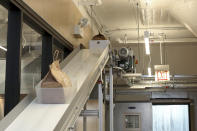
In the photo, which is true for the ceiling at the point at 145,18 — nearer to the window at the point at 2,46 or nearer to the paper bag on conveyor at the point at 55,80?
the window at the point at 2,46

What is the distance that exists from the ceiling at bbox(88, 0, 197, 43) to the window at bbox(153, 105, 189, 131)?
227 centimetres

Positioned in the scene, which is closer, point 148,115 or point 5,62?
point 5,62

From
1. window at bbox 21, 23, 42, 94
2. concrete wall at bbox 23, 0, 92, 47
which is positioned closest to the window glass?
concrete wall at bbox 23, 0, 92, 47

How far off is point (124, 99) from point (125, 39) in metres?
1.73

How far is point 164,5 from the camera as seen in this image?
17.3ft

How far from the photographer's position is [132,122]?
828cm

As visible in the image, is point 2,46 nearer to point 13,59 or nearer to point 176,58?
point 13,59

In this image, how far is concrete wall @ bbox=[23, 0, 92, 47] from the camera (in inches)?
125

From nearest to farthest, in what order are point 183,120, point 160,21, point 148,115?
point 160,21 → point 148,115 → point 183,120

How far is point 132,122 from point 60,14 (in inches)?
200

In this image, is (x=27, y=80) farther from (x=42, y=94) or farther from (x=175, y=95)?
(x=175, y=95)

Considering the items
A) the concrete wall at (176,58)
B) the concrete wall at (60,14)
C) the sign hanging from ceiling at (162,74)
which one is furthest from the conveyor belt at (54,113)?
the concrete wall at (176,58)

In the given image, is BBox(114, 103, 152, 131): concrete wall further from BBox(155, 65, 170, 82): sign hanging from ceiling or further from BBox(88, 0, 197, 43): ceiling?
BBox(155, 65, 170, 82): sign hanging from ceiling

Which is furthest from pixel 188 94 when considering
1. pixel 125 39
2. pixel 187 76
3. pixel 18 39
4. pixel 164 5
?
pixel 18 39
